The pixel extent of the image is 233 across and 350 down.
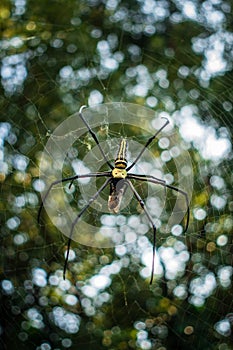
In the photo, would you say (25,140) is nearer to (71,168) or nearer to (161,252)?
(71,168)

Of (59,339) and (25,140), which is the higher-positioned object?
(25,140)

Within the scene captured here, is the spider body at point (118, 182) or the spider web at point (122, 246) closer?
the spider body at point (118, 182)

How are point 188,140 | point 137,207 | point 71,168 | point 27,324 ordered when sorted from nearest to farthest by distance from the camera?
point 137,207 → point 71,168 → point 188,140 → point 27,324

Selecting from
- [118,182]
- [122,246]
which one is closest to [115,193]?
[118,182]

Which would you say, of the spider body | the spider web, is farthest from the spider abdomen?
the spider web

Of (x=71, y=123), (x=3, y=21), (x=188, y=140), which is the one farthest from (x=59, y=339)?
(x=3, y=21)

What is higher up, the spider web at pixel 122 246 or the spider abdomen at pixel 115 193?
the spider web at pixel 122 246

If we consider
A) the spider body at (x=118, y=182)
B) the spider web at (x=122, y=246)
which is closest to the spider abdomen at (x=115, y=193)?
the spider body at (x=118, y=182)

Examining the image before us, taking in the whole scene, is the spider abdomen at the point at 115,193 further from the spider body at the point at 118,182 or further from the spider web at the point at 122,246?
the spider web at the point at 122,246

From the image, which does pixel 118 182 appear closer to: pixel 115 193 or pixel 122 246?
pixel 115 193
